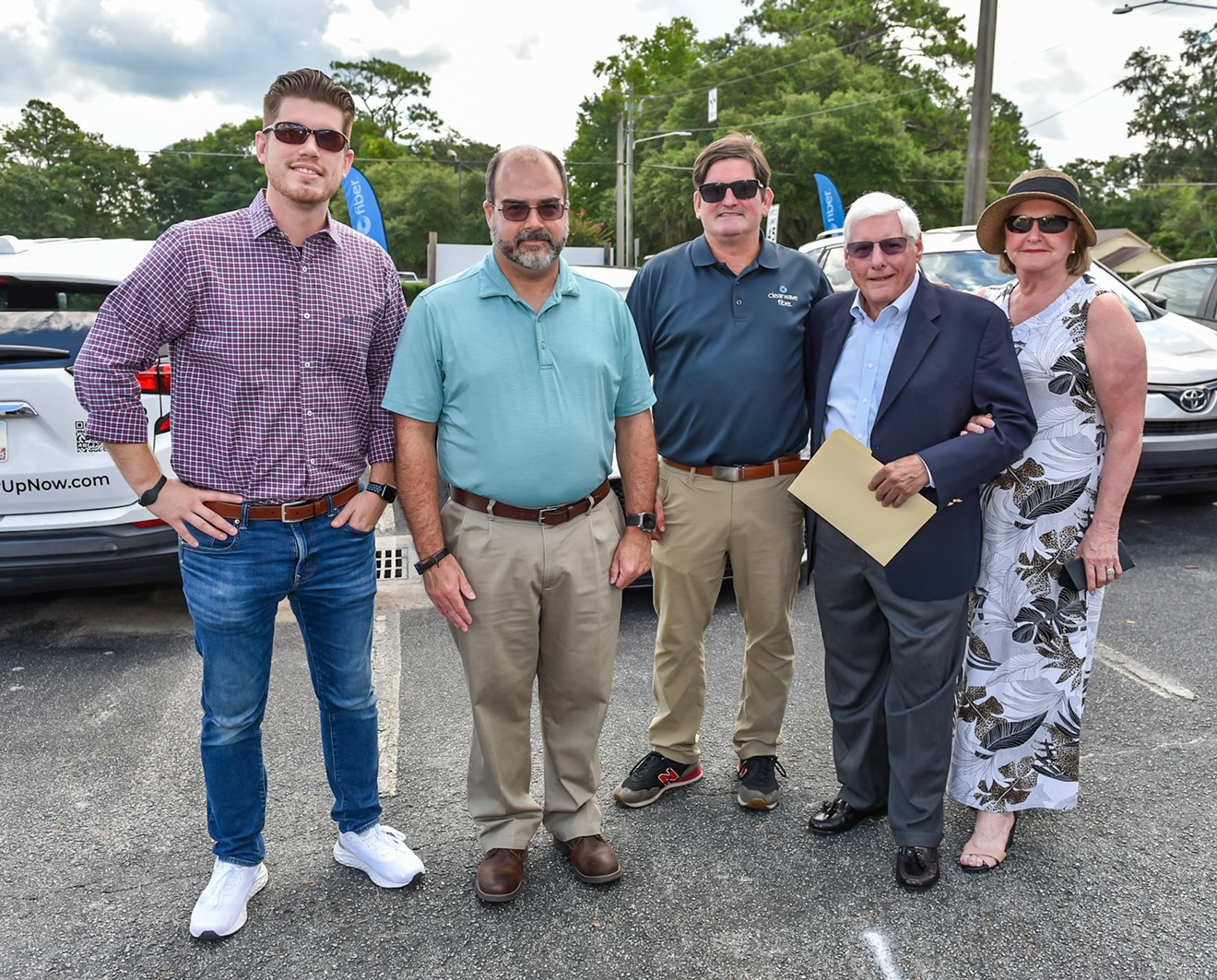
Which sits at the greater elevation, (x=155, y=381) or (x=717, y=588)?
(x=155, y=381)

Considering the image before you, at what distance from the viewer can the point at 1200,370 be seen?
19.3ft

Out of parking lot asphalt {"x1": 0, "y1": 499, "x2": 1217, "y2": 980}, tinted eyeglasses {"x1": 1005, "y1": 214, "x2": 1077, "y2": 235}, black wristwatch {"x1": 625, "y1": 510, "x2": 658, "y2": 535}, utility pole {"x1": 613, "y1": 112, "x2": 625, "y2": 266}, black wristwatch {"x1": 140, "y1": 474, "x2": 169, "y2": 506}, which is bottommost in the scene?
parking lot asphalt {"x1": 0, "y1": 499, "x2": 1217, "y2": 980}

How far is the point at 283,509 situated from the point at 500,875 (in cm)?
117

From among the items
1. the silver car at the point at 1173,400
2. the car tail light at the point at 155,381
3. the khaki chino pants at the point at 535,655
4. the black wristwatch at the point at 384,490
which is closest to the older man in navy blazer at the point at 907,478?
the khaki chino pants at the point at 535,655

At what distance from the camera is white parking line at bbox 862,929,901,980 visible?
7.75 feet

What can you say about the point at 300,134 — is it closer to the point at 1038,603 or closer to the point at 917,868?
the point at 1038,603

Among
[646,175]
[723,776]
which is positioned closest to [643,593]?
[723,776]

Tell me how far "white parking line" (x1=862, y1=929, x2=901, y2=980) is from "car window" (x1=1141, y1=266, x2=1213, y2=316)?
7646 millimetres

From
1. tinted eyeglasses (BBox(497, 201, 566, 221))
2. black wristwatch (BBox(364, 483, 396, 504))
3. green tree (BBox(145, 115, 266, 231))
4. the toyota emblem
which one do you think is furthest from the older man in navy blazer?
green tree (BBox(145, 115, 266, 231))

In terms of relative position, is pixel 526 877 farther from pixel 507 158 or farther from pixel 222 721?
pixel 507 158

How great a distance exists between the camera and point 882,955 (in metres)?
2.43

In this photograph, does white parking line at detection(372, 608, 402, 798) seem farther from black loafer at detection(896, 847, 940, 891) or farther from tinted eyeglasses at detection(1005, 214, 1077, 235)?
tinted eyeglasses at detection(1005, 214, 1077, 235)

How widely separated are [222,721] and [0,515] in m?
2.26

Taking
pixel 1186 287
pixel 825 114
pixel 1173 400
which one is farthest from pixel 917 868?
pixel 825 114
